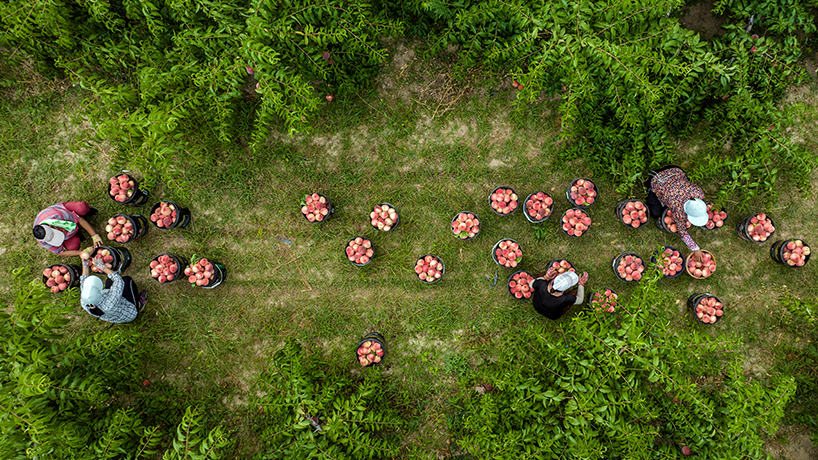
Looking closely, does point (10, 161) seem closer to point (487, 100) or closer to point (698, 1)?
point (487, 100)

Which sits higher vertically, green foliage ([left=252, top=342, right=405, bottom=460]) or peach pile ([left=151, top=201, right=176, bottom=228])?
peach pile ([left=151, top=201, right=176, bottom=228])

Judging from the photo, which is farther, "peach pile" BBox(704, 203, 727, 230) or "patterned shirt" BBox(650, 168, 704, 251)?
"peach pile" BBox(704, 203, 727, 230)

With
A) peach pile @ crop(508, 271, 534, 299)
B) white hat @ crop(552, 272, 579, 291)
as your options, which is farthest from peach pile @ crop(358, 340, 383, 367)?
white hat @ crop(552, 272, 579, 291)

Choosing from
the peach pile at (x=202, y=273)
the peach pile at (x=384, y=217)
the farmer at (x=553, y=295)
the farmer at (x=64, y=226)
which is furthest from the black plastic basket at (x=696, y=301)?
the farmer at (x=64, y=226)

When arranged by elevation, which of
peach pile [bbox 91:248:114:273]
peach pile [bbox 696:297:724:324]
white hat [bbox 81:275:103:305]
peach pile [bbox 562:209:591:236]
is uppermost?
peach pile [bbox 562:209:591:236]

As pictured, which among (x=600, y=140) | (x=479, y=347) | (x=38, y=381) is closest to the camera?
(x=38, y=381)

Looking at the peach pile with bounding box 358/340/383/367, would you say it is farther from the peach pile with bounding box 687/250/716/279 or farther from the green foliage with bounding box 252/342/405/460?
the peach pile with bounding box 687/250/716/279

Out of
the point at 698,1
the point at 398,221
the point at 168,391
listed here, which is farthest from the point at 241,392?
the point at 698,1
